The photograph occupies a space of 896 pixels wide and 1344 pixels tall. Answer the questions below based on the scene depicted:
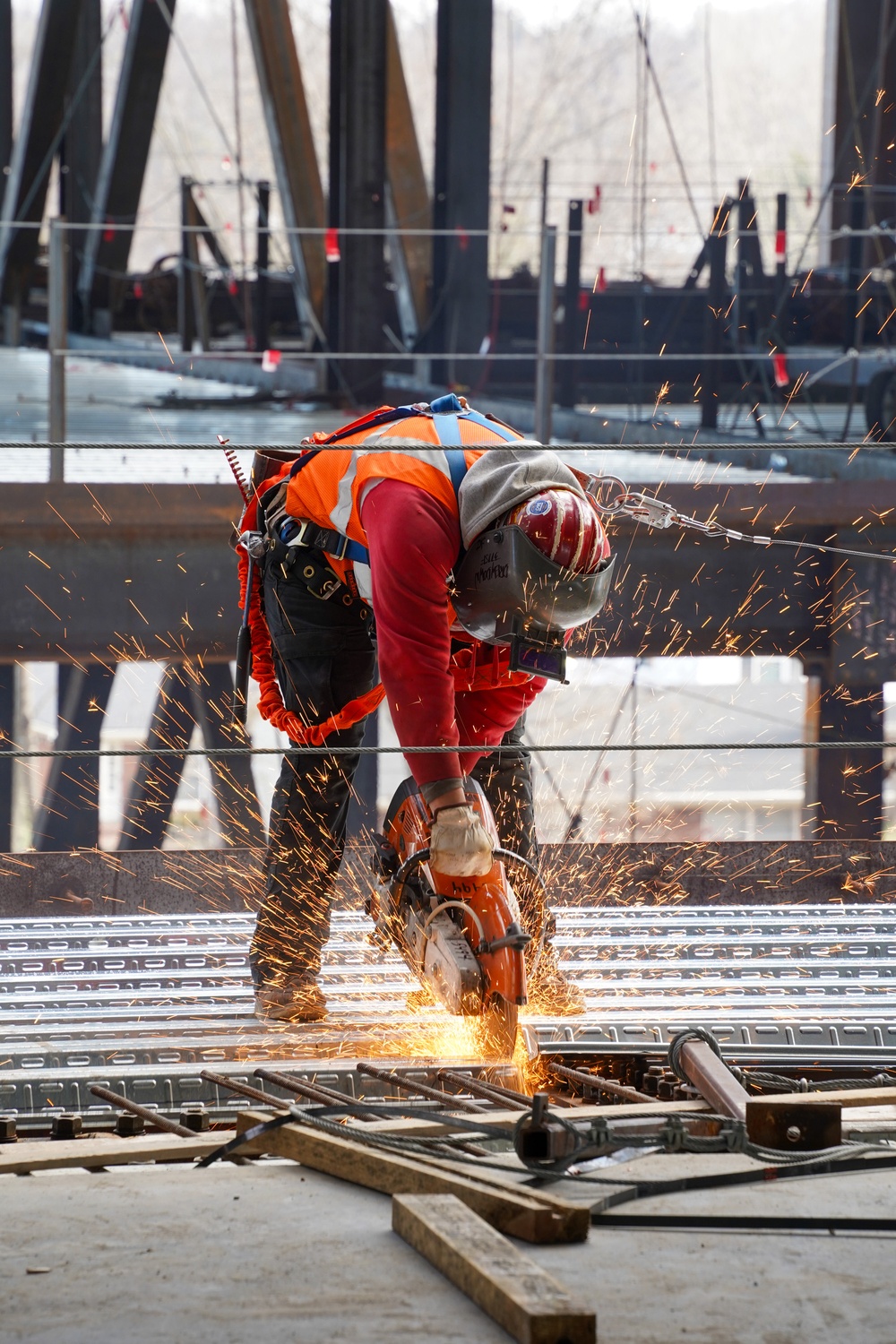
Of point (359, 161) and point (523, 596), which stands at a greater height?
point (359, 161)

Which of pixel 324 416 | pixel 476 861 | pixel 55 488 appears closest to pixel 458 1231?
pixel 476 861

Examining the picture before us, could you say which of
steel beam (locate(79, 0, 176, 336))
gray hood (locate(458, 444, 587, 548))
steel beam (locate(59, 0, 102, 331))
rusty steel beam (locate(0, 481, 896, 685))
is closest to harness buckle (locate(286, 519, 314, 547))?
gray hood (locate(458, 444, 587, 548))

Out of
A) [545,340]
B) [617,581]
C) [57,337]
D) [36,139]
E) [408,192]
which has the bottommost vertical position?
[617,581]

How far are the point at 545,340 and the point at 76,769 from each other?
640 centimetres

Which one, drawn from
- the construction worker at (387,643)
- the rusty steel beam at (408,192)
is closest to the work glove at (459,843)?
the construction worker at (387,643)

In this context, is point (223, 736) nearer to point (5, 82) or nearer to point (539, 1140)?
point (5, 82)

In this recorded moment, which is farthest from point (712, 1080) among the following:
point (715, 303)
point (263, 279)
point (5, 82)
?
point (5, 82)

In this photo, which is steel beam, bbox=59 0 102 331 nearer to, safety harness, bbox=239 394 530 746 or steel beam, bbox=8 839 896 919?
steel beam, bbox=8 839 896 919

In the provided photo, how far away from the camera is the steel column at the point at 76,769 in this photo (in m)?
9.27

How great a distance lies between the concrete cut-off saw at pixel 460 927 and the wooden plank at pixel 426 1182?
1.90 feet

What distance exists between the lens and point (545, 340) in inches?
251

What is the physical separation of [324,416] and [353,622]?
5206mm

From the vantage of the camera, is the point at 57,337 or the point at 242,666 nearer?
the point at 242,666

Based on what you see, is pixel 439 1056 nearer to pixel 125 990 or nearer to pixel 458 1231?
pixel 125 990
